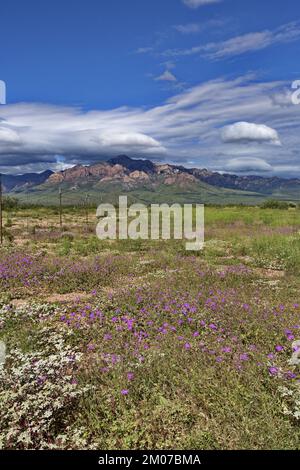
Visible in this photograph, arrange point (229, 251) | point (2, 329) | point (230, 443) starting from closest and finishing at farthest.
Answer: point (230, 443) < point (2, 329) < point (229, 251)

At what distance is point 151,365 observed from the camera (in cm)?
582

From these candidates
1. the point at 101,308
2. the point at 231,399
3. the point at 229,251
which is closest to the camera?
the point at 231,399

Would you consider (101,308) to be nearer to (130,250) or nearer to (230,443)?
(230,443)

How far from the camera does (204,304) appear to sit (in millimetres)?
9023

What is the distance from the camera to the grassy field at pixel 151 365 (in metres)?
4.39

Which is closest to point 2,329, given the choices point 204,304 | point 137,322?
point 137,322

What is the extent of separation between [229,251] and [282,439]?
649 inches

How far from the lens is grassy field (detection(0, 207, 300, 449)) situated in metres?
4.39

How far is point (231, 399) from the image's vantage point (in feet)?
16.0
